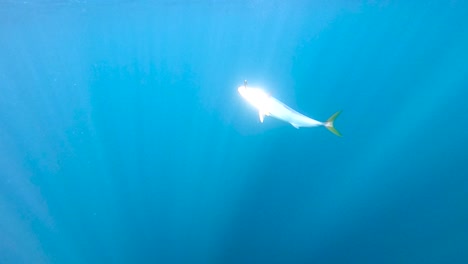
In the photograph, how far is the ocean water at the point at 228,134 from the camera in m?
9.77

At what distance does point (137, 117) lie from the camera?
12.4 m

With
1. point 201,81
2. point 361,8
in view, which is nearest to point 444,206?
point 361,8

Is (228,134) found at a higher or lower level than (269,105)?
higher

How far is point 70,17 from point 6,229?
26.6 feet

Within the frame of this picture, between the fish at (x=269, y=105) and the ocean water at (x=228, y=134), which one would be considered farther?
the ocean water at (x=228, y=134)

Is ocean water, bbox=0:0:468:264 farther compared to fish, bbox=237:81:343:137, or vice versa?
ocean water, bbox=0:0:468:264

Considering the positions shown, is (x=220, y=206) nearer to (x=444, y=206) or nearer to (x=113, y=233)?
(x=113, y=233)

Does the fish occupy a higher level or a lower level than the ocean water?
lower

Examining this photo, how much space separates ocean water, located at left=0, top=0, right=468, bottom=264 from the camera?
977cm

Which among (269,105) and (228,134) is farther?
(228,134)

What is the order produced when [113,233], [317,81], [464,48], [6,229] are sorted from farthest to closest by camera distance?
[317,81]
[464,48]
[113,233]
[6,229]

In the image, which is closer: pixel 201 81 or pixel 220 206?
pixel 220 206

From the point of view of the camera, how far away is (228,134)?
12.3 m

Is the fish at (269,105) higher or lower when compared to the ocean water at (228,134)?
lower
